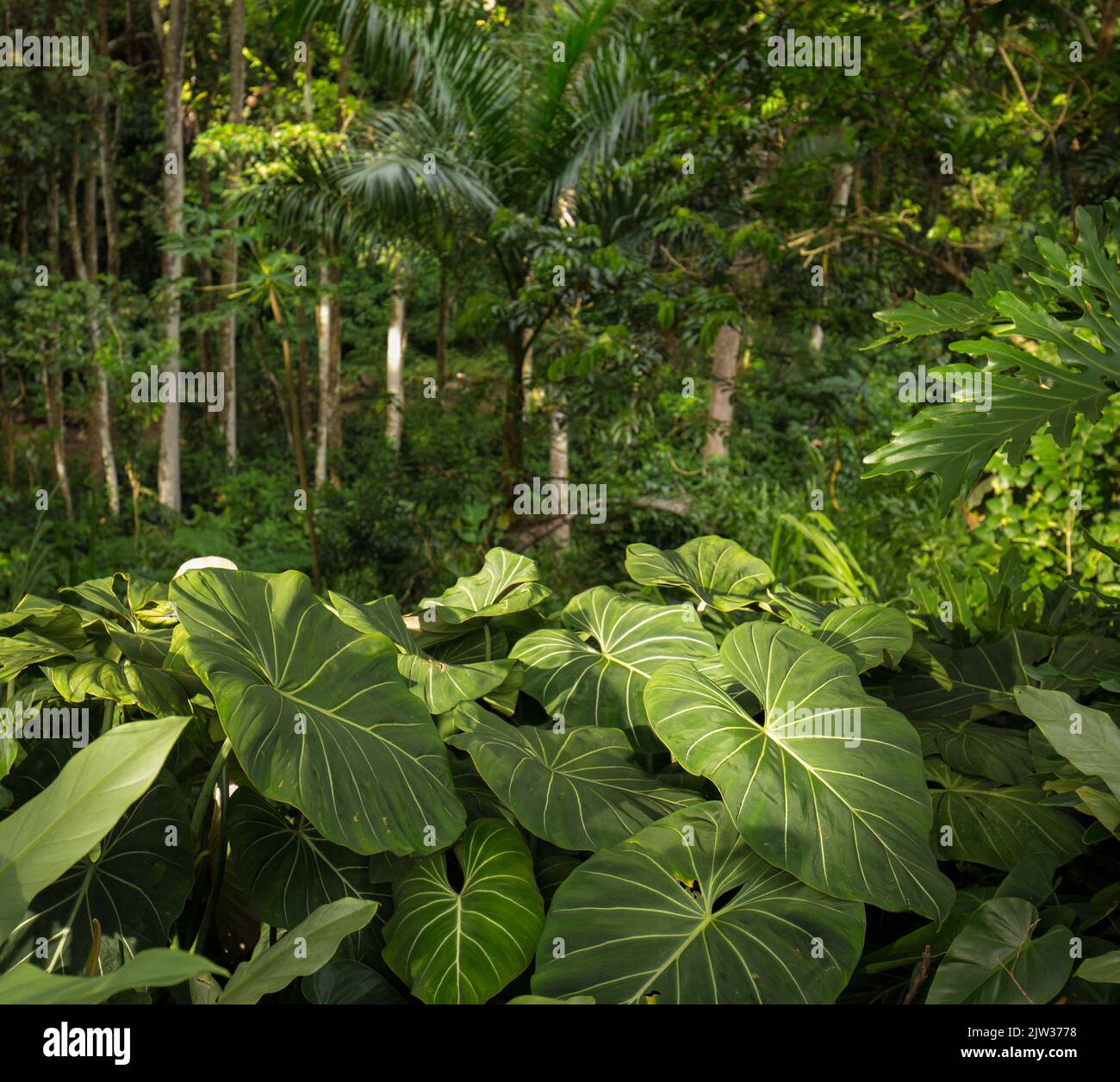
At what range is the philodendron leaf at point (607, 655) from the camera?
95 centimetres

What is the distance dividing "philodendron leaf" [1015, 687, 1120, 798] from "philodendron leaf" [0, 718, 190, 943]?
0.61m

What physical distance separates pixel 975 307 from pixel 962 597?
1.03 metres

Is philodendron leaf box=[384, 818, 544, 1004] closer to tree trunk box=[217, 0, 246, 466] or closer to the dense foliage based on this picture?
→ the dense foliage

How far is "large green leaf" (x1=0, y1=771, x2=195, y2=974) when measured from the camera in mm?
684

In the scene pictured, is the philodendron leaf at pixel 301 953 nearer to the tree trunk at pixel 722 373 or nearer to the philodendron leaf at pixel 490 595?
the philodendron leaf at pixel 490 595

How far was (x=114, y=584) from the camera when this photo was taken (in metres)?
1.07

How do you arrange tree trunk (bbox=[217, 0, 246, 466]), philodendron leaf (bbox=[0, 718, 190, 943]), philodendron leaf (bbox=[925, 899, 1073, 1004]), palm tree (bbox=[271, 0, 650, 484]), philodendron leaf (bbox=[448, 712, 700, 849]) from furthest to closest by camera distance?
1. tree trunk (bbox=[217, 0, 246, 466])
2. palm tree (bbox=[271, 0, 650, 484])
3. philodendron leaf (bbox=[448, 712, 700, 849])
4. philodendron leaf (bbox=[925, 899, 1073, 1004])
5. philodendron leaf (bbox=[0, 718, 190, 943])

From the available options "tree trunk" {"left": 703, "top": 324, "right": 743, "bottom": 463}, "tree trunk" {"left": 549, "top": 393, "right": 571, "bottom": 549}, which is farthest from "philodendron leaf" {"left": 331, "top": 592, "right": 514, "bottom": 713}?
"tree trunk" {"left": 703, "top": 324, "right": 743, "bottom": 463}

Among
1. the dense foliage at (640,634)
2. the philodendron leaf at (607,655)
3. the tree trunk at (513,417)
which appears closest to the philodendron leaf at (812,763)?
the dense foliage at (640,634)

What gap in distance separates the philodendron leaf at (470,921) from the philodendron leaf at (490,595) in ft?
0.86

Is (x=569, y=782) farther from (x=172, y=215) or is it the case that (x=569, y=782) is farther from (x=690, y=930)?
(x=172, y=215)

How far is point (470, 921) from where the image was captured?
0.71 m

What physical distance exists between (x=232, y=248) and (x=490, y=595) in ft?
27.3
